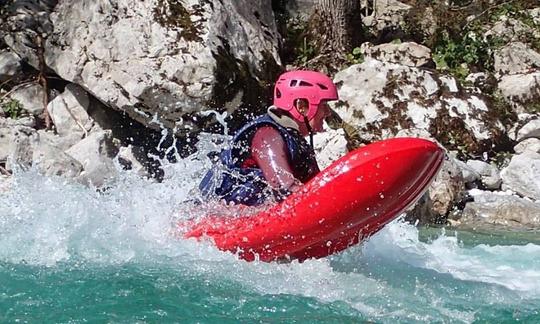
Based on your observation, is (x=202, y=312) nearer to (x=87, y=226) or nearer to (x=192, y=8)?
(x=87, y=226)

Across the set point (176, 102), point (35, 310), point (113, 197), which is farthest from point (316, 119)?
point (176, 102)

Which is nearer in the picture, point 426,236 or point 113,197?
point 113,197

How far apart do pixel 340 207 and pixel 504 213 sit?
359 centimetres

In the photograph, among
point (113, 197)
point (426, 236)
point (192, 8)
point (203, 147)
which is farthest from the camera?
point (192, 8)

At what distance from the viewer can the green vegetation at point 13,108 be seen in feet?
29.0

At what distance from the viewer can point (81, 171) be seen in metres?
7.62

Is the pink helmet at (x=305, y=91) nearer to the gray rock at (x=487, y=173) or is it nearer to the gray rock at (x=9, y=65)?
the gray rock at (x=487, y=173)

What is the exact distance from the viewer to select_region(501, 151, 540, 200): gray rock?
8.00 m

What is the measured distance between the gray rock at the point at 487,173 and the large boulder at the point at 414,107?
314mm

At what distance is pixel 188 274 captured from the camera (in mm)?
4305

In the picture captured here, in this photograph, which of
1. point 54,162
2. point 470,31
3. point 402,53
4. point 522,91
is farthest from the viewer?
point 470,31

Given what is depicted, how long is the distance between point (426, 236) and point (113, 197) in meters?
2.74

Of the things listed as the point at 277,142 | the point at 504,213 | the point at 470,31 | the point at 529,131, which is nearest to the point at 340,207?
the point at 277,142

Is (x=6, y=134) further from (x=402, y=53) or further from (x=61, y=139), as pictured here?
Answer: (x=402, y=53)
